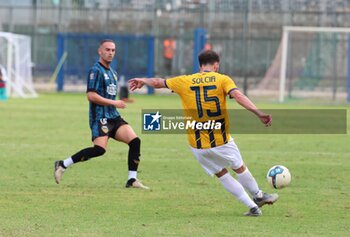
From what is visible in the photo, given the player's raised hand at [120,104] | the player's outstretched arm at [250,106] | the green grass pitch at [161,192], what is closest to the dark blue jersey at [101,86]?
the player's raised hand at [120,104]

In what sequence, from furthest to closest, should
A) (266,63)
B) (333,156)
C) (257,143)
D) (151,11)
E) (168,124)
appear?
1. (151,11)
2. (266,63)
3. (257,143)
4. (333,156)
5. (168,124)

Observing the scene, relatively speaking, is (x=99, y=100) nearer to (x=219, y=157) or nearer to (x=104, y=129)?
(x=104, y=129)

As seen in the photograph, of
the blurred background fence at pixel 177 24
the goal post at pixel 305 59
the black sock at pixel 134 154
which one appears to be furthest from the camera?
the blurred background fence at pixel 177 24

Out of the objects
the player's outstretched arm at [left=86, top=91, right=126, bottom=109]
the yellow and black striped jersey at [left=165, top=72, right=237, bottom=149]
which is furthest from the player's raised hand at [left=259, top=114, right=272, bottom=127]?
the player's outstretched arm at [left=86, top=91, right=126, bottom=109]

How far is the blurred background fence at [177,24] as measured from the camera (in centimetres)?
4756

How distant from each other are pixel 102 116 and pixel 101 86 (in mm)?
406

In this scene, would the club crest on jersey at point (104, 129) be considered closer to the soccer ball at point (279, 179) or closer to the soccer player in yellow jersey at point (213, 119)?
the soccer player in yellow jersey at point (213, 119)

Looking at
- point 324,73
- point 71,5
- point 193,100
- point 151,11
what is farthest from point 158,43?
point 193,100

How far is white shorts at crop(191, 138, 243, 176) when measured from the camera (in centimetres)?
1033

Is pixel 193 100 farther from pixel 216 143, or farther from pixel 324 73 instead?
pixel 324 73

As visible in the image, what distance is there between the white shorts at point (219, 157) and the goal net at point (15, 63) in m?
28.7

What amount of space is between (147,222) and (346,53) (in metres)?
33.3

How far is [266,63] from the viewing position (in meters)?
47.0

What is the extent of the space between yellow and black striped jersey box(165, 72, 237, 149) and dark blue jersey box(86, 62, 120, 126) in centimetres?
240
